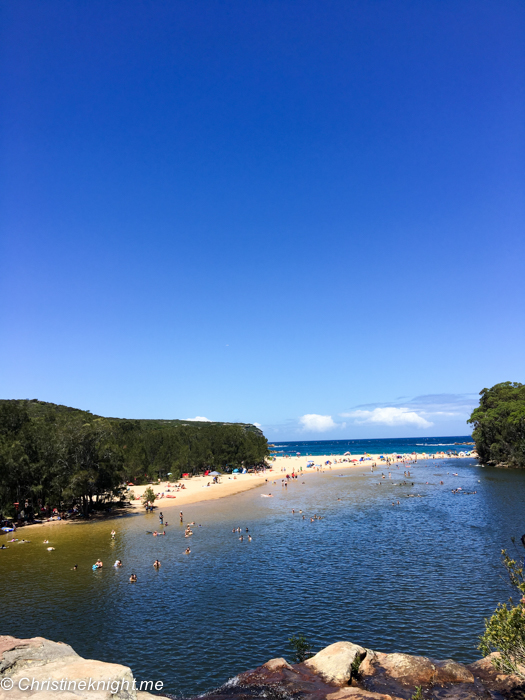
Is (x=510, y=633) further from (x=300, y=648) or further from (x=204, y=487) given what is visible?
(x=204, y=487)

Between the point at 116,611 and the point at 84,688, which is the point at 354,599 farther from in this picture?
the point at 84,688

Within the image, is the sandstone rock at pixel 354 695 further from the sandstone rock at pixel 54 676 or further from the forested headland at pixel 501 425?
the forested headland at pixel 501 425

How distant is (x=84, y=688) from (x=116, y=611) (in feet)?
59.9

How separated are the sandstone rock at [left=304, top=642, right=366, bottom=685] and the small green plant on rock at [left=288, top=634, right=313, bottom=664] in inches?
76.3

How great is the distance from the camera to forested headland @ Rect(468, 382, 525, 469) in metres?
100

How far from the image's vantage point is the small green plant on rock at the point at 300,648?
20.9 meters

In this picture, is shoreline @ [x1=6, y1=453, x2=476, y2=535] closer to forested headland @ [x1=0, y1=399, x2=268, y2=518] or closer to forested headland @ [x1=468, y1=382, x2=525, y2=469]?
forested headland @ [x1=0, y1=399, x2=268, y2=518]

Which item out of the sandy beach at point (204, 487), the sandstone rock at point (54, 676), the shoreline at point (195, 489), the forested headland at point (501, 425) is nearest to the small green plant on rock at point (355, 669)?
the sandstone rock at point (54, 676)

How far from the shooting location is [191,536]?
48.0 m

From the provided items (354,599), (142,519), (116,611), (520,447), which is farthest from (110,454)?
(520,447)

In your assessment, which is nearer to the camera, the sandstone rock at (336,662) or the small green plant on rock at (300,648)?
the sandstone rock at (336,662)

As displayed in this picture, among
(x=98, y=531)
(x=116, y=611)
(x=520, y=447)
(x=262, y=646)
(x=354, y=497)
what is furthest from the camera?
(x=520, y=447)

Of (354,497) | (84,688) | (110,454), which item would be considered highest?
(110,454)

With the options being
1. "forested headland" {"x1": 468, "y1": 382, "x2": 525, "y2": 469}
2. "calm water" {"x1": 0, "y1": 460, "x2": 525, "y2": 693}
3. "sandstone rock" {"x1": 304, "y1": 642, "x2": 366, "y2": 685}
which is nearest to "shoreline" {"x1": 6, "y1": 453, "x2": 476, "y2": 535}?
"calm water" {"x1": 0, "y1": 460, "x2": 525, "y2": 693}
